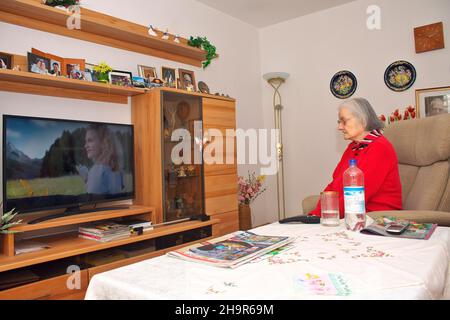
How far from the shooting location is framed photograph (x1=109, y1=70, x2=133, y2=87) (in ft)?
7.81

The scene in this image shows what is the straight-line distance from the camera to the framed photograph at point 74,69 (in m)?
2.20

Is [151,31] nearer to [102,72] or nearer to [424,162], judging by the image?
[102,72]

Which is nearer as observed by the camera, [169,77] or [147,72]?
[147,72]

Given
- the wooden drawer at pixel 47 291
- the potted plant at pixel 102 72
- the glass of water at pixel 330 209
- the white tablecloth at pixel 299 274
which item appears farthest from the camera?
the potted plant at pixel 102 72

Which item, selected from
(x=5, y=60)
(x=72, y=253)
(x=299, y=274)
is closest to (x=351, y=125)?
(x=299, y=274)

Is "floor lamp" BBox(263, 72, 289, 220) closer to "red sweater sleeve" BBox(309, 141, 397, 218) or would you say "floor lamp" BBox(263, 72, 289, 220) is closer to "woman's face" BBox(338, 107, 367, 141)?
"woman's face" BBox(338, 107, 367, 141)

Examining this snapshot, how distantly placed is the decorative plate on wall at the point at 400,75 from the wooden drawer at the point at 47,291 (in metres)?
3.04

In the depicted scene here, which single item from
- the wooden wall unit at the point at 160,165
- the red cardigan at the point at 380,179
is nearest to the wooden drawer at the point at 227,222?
the wooden wall unit at the point at 160,165

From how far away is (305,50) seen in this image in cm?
379

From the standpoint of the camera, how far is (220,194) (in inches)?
111

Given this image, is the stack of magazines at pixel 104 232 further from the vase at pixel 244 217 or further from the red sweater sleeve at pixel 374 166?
the vase at pixel 244 217

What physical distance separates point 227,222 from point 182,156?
695mm
